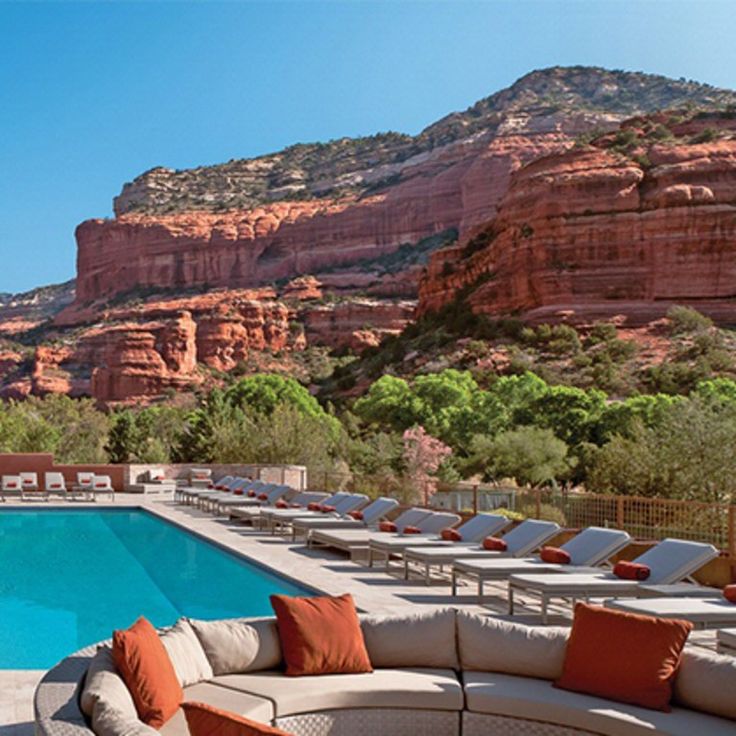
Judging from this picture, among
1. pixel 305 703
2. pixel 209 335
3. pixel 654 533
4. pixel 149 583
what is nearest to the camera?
pixel 305 703

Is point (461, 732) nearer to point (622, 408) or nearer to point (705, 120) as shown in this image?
point (622, 408)

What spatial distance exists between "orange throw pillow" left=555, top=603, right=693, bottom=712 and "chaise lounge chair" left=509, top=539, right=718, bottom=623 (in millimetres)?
2840

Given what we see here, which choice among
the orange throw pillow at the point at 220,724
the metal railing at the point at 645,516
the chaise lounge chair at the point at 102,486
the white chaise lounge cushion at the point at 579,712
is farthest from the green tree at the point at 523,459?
the orange throw pillow at the point at 220,724

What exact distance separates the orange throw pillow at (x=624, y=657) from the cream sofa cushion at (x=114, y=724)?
1982 mm

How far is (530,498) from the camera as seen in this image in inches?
479

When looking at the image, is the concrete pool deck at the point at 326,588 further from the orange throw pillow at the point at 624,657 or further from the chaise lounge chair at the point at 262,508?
the orange throw pillow at the point at 624,657

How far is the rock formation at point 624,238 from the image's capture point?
144 feet

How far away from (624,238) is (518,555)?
3852 cm

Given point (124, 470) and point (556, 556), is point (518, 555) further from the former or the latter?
point (124, 470)

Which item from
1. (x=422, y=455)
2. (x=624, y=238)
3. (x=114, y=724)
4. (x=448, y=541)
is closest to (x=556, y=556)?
(x=448, y=541)

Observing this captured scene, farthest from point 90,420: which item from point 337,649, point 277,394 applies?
point 337,649

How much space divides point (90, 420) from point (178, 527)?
2049 cm

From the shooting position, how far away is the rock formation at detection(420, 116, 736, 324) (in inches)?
1731

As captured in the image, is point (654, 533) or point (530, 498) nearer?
point (654, 533)
